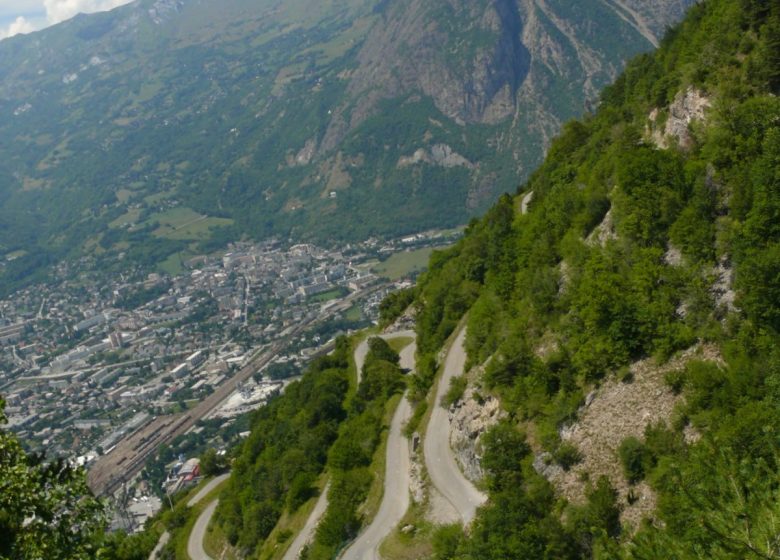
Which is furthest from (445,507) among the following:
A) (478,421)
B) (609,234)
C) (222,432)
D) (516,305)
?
(222,432)

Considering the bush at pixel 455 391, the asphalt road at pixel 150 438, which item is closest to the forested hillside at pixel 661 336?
the bush at pixel 455 391

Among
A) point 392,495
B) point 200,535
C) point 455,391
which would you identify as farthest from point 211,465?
point 455,391

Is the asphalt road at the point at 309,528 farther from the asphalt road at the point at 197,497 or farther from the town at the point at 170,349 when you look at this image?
the town at the point at 170,349

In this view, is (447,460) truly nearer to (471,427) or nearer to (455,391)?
(471,427)

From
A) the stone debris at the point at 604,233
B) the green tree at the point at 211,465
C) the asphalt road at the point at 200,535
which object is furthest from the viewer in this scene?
the green tree at the point at 211,465

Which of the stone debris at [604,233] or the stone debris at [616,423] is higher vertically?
the stone debris at [604,233]

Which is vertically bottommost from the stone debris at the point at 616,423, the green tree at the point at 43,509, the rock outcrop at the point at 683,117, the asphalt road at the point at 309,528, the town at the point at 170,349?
the town at the point at 170,349
